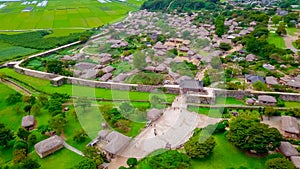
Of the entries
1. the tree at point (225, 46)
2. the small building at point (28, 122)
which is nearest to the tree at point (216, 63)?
the tree at point (225, 46)

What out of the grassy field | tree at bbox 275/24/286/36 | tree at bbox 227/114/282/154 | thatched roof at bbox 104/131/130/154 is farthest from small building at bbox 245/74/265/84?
tree at bbox 275/24/286/36

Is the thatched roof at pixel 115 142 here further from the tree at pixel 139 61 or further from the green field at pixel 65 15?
the green field at pixel 65 15

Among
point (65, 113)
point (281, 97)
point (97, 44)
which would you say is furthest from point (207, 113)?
point (97, 44)

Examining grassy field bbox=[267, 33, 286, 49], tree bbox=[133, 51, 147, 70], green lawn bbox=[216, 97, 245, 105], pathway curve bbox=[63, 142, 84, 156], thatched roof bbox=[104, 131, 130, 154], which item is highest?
tree bbox=[133, 51, 147, 70]

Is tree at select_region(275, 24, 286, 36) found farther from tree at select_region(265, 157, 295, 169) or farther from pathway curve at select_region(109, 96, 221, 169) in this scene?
tree at select_region(265, 157, 295, 169)

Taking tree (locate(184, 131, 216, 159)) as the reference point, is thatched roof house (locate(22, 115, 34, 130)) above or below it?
above

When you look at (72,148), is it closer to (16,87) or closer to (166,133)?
(166,133)

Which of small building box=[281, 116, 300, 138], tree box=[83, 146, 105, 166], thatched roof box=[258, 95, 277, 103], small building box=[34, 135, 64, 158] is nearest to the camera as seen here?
tree box=[83, 146, 105, 166]

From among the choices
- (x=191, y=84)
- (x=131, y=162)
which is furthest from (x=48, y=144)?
(x=191, y=84)
